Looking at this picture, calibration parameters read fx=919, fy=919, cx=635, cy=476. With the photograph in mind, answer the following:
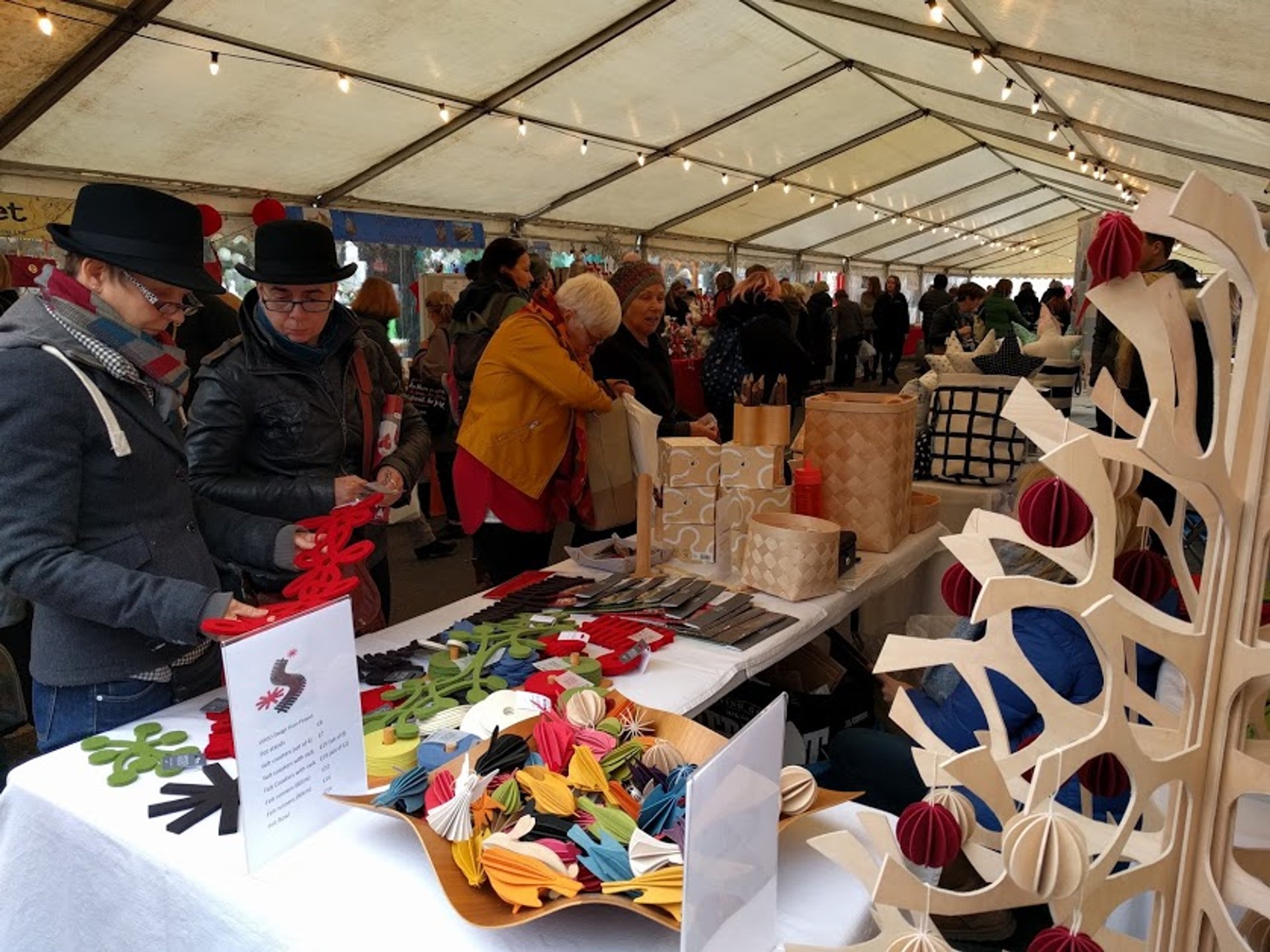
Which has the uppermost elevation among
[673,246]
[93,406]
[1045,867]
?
[673,246]

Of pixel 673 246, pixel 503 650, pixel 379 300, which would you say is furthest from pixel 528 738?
pixel 673 246

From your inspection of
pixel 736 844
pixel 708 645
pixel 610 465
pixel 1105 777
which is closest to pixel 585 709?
pixel 736 844

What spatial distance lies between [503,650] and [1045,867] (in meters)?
1.17

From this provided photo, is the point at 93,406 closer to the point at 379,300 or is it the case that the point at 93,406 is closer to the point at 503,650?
the point at 503,650

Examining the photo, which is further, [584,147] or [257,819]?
[584,147]

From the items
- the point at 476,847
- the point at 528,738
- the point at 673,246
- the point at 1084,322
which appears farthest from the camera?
the point at 673,246

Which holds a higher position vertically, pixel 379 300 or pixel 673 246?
pixel 673 246

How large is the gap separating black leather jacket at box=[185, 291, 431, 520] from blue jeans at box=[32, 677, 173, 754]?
49 centimetres

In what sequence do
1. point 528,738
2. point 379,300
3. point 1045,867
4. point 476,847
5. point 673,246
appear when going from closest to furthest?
point 1045,867
point 476,847
point 528,738
point 379,300
point 673,246

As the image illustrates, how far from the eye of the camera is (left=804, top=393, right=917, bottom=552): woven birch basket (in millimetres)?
2352

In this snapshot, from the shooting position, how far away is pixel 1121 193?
11656mm

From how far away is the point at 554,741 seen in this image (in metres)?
1.20

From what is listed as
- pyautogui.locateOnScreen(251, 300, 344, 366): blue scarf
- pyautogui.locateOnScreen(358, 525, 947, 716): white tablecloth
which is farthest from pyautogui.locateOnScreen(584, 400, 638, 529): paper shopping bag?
pyautogui.locateOnScreen(251, 300, 344, 366): blue scarf

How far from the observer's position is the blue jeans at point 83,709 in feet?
4.71
